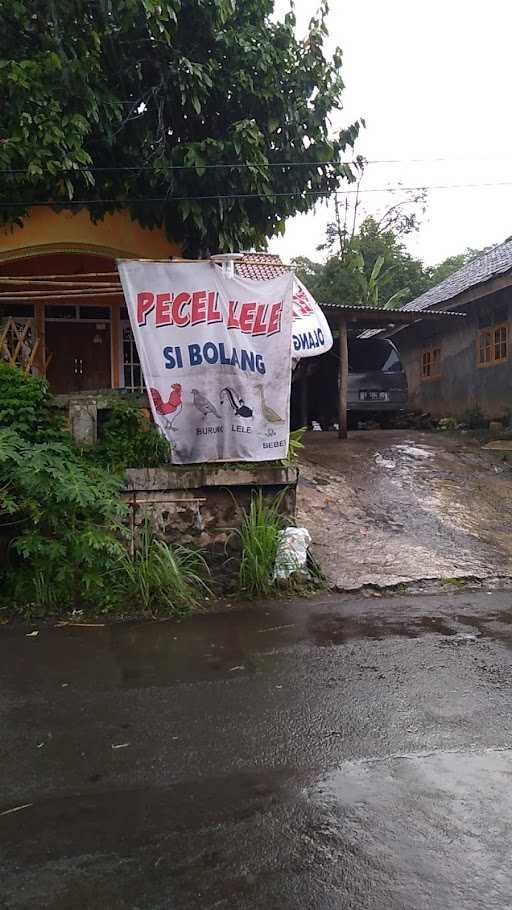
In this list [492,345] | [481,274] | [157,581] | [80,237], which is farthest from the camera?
[481,274]

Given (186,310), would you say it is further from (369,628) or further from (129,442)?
(369,628)

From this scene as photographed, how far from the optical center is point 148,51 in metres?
7.31

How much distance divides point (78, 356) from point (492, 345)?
Result: 7.91 metres

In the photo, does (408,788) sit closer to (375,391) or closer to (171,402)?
(171,402)

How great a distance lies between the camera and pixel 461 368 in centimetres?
1460

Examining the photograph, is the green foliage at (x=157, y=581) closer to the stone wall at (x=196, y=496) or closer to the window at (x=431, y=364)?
the stone wall at (x=196, y=496)

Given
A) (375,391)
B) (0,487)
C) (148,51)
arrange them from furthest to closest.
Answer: (375,391) < (148,51) < (0,487)

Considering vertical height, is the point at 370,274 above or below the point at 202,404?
above

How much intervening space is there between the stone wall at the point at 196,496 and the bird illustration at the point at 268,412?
18.4 inches

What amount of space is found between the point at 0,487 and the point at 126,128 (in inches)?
176

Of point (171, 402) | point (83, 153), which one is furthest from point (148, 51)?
point (171, 402)

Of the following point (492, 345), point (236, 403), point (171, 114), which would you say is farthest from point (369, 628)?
point (492, 345)

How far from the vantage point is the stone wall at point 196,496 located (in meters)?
6.45

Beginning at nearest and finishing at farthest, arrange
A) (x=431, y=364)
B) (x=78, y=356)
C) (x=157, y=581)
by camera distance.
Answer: (x=157, y=581)
(x=78, y=356)
(x=431, y=364)
